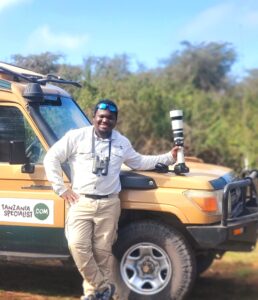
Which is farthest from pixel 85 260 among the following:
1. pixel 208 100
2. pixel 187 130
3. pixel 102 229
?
pixel 208 100

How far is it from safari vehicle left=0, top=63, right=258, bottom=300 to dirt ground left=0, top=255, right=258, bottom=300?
1.95 feet

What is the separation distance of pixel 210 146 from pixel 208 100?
11.4ft

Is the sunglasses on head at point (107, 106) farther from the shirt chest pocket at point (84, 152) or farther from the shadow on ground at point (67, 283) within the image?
the shadow on ground at point (67, 283)

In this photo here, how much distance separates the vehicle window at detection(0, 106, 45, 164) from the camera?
5992 millimetres

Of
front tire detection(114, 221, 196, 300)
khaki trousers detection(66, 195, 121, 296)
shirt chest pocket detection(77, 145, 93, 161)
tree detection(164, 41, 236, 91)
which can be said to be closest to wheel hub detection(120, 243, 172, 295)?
front tire detection(114, 221, 196, 300)

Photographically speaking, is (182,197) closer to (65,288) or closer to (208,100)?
(65,288)

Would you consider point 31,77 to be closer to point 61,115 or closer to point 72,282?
point 61,115

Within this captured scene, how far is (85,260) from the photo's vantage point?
5.52 m

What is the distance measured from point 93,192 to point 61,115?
4.37 feet

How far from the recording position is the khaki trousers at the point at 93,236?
5.50 m

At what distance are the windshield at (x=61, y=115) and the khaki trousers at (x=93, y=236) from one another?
0.95m

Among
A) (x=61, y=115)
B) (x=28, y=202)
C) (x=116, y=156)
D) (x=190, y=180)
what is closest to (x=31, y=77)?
(x=61, y=115)

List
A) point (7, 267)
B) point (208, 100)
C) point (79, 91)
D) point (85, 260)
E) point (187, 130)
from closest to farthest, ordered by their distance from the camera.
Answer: point (85, 260)
point (7, 267)
point (79, 91)
point (187, 130)
point (208, 100)

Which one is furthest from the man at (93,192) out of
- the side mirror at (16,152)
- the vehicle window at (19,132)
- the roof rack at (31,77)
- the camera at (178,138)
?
the roof rack at (31,77)
